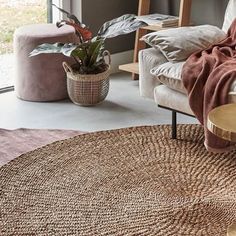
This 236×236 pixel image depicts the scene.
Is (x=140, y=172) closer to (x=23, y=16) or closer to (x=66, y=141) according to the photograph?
(x=66, y=141)

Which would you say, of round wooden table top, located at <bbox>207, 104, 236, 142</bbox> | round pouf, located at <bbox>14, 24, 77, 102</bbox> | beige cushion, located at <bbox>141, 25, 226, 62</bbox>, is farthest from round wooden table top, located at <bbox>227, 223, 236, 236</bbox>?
round pouf, located at <bbox>14, 24, 77, 102</bbox>

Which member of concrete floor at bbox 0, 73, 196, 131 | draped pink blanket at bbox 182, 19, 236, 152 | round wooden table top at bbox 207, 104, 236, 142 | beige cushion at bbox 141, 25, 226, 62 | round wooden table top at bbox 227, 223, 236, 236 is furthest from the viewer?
concrete floor at bbox 0, 73, 196, 131

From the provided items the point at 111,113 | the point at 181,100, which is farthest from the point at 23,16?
the point at 181,100

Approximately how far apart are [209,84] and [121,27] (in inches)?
40.3

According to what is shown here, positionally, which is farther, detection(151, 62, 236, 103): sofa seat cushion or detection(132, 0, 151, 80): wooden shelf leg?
detection(132, 0, 151, 80): wooden shelf leg

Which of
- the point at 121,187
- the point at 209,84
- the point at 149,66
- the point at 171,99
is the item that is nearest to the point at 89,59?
the point at 149,66

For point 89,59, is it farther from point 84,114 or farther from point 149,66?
point 149,66

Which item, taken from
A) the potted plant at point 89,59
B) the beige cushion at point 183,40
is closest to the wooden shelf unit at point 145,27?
the potted plant at point 89,59

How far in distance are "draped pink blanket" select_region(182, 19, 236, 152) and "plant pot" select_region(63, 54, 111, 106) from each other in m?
0.92

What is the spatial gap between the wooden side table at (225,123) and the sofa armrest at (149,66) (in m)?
0.99

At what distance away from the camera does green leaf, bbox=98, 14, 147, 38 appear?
147 inches

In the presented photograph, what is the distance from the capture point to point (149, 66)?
341 centimetres

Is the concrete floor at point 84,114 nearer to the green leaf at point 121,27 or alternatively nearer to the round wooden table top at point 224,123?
the green leaf at point 121,27

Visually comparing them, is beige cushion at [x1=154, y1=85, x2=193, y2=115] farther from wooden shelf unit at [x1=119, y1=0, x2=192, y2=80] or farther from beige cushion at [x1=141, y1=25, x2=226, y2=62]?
wooden shelf unit at [x1=119, y1=0, x2=192, y2=80]
